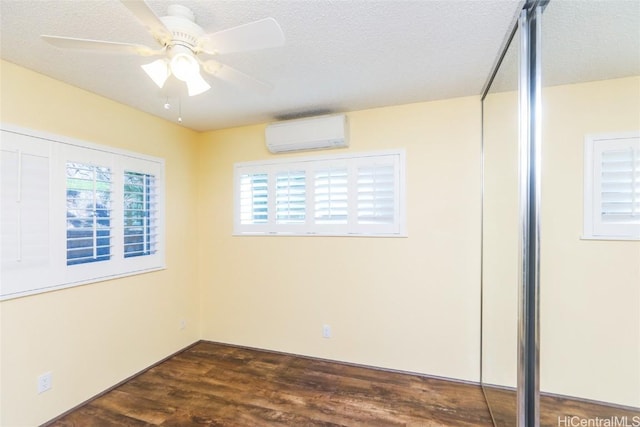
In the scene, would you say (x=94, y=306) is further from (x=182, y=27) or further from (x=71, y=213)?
(x=182, y=27)

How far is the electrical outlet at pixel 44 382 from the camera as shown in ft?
6.69

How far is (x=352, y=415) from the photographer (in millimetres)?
2127

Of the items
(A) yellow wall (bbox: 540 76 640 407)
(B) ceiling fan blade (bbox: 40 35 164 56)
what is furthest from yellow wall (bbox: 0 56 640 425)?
(B) ceiling fan blade (bbox: 40 35 164 56)

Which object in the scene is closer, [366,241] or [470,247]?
[470,247]

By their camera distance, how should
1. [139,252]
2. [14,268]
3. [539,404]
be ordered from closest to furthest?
[539,404]
[14,268]
[139,252]

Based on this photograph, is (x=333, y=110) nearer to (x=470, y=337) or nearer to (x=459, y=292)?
(x=459, y=292)

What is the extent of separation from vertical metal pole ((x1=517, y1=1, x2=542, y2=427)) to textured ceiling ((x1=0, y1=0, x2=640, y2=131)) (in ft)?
0.58

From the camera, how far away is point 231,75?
1568mm

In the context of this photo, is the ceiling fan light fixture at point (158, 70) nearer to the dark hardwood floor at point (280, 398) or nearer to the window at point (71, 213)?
the window at point (71, 213)

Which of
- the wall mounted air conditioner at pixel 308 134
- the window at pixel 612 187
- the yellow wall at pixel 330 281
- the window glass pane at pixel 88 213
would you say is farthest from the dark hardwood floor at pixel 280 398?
the wall mounted air conditioner at pixel 308 134

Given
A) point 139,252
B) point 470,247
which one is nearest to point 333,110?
point 470,247

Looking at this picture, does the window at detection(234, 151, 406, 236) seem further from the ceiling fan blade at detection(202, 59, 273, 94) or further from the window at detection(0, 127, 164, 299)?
the ceiling fan blade at detection(202, 59, 273, 94)

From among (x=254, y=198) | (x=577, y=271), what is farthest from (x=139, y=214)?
(x=577, y=271)

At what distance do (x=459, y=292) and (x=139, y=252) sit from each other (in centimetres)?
287
